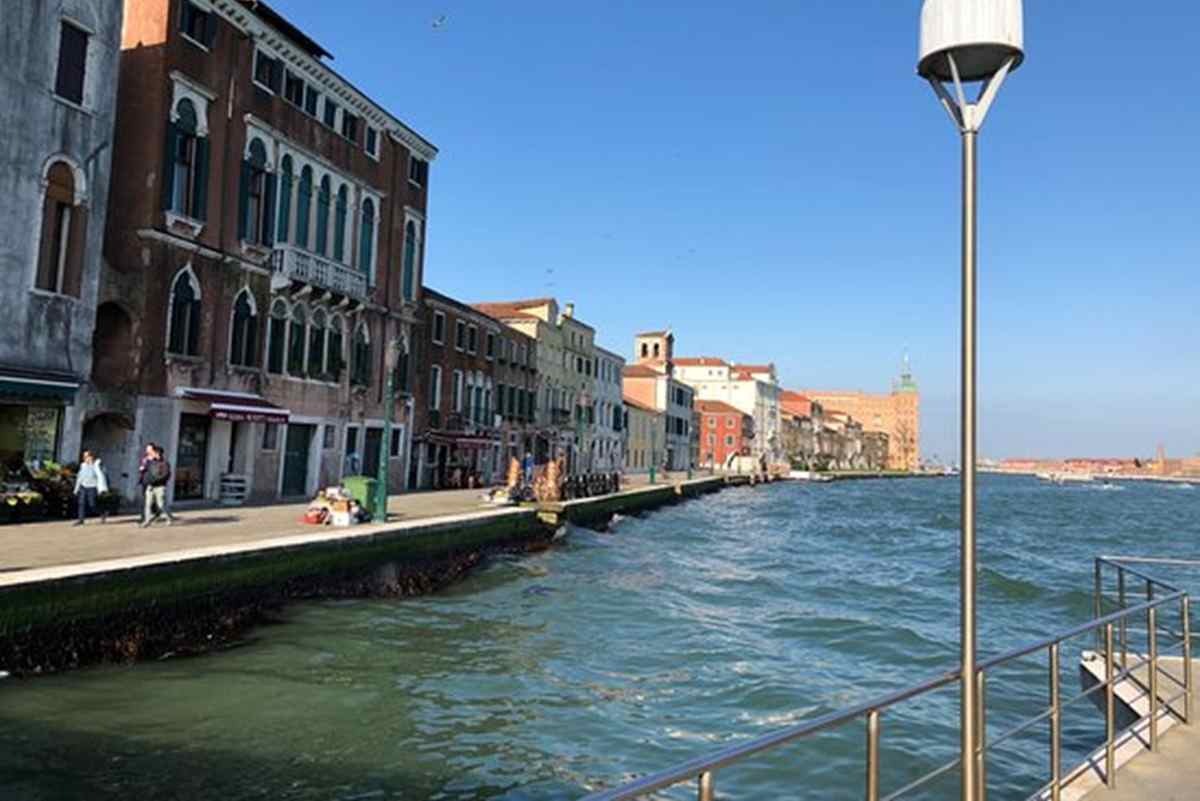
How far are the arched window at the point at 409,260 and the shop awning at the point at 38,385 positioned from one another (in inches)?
605

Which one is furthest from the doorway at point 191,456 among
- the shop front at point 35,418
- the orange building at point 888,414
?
the orange building at point 888,414

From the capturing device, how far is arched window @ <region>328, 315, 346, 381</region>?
86.4ft

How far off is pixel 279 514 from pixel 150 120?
8.75m

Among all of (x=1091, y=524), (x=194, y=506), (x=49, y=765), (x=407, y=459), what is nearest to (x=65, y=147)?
(x=194, y=506)

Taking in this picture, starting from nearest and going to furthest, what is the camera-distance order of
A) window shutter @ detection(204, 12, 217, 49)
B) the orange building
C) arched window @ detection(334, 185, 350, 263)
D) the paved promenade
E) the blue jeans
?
the paved promenade, the blue jeans, window shutter @ detection(204, 12, 217, 49), arched window @ detection(334, 185, 350, 263), the orange building

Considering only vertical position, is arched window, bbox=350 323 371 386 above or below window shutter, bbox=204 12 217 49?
below

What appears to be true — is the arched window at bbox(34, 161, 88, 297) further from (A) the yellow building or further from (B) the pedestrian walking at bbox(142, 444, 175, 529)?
(A) the yellow building

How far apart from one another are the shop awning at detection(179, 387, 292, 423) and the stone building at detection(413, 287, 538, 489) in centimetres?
1047

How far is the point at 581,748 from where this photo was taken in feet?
28.3

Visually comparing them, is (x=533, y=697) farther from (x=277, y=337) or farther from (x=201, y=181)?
(x=277, y=337)

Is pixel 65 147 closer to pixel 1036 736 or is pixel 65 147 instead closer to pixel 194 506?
pixel 194 506

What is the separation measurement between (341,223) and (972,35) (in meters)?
25.6

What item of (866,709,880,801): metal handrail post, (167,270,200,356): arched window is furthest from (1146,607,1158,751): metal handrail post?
(167,270,200,356): arched window

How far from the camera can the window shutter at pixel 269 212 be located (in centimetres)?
2292
